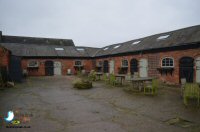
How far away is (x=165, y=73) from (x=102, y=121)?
33.5 feet

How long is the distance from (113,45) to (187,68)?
1392 cm

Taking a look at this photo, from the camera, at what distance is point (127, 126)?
14.4 feet

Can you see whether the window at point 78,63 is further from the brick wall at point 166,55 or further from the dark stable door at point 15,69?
the brick wall at point 166,55

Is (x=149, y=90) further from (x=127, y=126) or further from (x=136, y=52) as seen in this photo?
(x=136, y=52)

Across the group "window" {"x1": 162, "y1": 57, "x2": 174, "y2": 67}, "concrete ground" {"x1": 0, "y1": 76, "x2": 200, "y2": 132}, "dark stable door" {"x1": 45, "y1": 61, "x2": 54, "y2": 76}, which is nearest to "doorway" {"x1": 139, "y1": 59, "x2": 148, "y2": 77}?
"window" {"x1": 162, "y1": 57, "x2": 174, "y2": 67}

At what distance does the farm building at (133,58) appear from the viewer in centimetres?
1184

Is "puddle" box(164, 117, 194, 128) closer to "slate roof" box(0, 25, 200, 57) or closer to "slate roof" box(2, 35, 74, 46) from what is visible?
"slate roof" box(0, 25, 200, 57)

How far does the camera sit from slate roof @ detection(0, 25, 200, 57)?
1282cm

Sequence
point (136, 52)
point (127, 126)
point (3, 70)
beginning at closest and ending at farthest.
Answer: point (127, 126) → point (3, 70) → point (136, 52)

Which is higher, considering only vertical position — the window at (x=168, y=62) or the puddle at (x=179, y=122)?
the window at (x=168, y=62)

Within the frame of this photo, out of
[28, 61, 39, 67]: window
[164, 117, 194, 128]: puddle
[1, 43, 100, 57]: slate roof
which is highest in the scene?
[1, 43, 100, 57]: slate roof

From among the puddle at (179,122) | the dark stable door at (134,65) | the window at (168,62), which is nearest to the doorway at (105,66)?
the dark stable door at (134,65)

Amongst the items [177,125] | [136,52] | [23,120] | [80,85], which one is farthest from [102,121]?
[136,52]

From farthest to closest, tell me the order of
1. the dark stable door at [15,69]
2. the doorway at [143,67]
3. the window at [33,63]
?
the window at [33,63] < the doorway at [143,67] < the dark stable door at [15,69]
